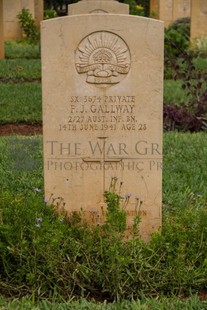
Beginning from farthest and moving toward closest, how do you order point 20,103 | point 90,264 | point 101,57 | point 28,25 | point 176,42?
point 28,25
point 176,42
point 20,103
point 101,57
point 90,264

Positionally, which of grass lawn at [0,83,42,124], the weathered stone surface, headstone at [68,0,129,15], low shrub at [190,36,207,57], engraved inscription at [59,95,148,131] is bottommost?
grass lawn at [0,83,42,124]

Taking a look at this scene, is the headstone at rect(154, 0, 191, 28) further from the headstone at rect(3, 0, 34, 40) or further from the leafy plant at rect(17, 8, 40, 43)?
the headstone at rect(3, 0, 34, 40)

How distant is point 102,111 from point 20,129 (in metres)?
5.72

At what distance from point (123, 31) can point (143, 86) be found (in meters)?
0.37

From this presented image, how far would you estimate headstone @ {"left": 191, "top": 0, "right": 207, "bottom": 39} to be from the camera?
21188 mm

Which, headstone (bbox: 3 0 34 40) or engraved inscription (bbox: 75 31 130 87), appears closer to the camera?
engraved inscription (bbox: 75 31 130 87)

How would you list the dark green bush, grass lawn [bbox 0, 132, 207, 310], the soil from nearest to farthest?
grass lawn [bbox 0, 132, 207, 310]
the soil
the dark green bush

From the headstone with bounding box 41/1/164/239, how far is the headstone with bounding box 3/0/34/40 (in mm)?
20533

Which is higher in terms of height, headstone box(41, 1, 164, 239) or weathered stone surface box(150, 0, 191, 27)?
weathered stone surface box(150, 0, 191, 27)

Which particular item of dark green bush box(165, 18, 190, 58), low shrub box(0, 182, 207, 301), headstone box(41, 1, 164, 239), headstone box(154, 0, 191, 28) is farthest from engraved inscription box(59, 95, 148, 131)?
headstone box(154, 0, 191, 28)

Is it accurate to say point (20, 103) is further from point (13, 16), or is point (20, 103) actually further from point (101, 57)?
point (13, 16)

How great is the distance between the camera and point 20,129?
10453mm

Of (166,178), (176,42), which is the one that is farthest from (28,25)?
(166,178)

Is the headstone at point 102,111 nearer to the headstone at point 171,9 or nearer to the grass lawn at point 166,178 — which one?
the grass lawn at point 166,178
